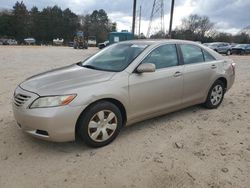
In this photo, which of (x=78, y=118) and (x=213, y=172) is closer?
(x=213, y=172)

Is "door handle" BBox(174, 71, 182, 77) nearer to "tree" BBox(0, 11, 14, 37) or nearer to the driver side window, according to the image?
the driver side window

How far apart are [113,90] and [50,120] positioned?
0.95 metres

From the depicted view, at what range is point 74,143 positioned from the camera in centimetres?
386

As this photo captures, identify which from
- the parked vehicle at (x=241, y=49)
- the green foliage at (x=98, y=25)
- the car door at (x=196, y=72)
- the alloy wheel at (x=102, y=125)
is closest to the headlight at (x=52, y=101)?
the alloy wheel at (x=102, y=125)

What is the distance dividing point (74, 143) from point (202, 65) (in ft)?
9.42

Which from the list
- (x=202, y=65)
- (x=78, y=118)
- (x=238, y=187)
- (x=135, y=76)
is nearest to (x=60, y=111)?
(x=78, y=118)

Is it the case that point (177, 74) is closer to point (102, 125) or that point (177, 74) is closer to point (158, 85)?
point (158, 85)

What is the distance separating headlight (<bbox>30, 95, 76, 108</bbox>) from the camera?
131 inches

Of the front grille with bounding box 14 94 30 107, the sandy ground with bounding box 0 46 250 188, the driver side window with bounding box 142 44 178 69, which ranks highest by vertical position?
the driver side window with bounding box 142 44 178 69

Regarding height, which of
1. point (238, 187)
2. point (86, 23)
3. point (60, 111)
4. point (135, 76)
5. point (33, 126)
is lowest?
point (238, 187)

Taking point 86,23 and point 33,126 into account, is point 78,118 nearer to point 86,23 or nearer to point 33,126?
point 33,126

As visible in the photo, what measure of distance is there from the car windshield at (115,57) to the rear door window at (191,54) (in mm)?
901

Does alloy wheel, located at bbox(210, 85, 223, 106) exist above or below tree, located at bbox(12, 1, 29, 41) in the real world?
below

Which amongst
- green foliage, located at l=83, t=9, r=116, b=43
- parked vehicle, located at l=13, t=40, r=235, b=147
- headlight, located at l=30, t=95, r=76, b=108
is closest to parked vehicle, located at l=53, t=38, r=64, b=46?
green foliage, located at l=83, t=9, r=116, b=43
